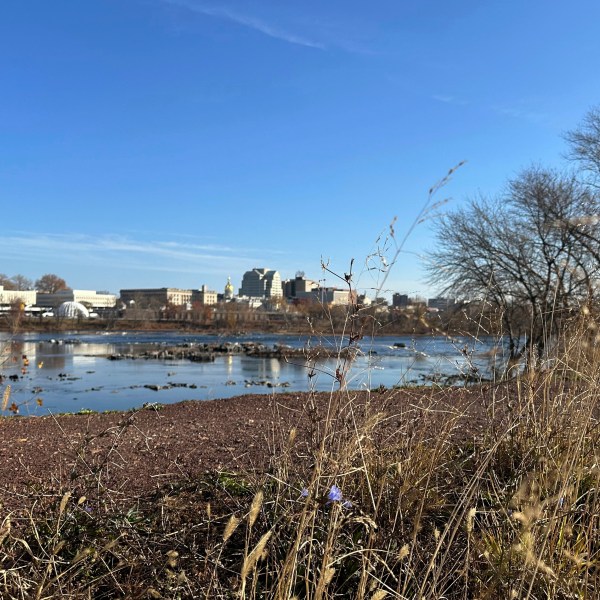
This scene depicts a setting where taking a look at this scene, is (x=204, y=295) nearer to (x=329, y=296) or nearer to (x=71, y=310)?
(x=71, y=310)

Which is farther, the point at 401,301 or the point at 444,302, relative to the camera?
the point at 444,302

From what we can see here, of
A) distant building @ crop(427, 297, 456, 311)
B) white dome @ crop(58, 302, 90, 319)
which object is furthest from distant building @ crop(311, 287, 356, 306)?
white dome @ crop(58, 302, 90, 319)

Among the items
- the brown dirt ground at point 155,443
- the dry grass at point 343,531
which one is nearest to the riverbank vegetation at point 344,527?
the dry grass at point 343,531

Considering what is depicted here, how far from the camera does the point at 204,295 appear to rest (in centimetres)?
16188

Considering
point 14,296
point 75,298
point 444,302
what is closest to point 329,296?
point 444,302

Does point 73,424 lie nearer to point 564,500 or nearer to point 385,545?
point 385,545

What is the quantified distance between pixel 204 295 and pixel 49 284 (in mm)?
40254

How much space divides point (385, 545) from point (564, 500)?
0.70 metres

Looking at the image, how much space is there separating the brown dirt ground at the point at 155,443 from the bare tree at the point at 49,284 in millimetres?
152306

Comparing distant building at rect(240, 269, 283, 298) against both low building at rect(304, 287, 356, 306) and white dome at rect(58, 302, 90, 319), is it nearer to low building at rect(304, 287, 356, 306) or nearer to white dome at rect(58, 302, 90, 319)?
white dome at rect(58, 302, 90, 319)

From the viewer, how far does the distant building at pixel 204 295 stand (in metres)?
160

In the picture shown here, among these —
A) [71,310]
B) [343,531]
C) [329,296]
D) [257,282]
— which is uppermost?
[257,282]

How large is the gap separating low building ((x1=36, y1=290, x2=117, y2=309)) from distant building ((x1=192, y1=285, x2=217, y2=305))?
22.6 m

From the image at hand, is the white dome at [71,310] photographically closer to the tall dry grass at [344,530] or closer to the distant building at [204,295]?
the distant building at [204,295]
